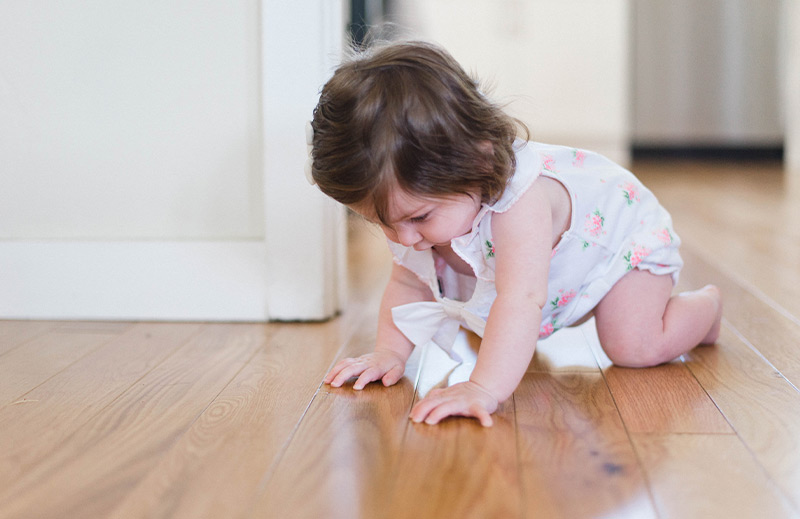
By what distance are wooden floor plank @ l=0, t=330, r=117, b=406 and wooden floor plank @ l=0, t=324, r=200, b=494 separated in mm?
15

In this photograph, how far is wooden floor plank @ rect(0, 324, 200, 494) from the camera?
2.49 feet

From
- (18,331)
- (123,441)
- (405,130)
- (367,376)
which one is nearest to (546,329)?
(367,376)

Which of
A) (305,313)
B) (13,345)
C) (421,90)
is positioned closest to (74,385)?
(13,345)

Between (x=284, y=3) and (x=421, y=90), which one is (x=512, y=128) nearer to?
(x=421, y=90)

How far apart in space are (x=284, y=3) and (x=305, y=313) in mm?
479

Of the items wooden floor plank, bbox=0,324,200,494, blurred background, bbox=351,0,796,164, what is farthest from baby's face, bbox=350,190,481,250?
blurred background, bbox=351,0,796,164

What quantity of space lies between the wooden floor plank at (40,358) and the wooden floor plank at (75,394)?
0.02 meters

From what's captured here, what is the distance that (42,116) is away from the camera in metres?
1.31

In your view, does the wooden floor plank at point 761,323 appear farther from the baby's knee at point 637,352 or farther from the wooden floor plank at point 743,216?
the baby's knee at point 637,352

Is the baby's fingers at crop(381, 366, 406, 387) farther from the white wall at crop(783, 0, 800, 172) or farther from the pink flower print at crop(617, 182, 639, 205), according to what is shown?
the white wall at crop(783, 0, 800, 172)

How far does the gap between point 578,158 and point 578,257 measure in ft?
0.45

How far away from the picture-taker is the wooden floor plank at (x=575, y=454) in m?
0.63

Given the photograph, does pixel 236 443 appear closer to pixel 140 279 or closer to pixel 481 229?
pixel 481 229

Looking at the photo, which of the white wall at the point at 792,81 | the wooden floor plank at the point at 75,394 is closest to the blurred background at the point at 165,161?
the wooden floor plank at the point at 75,394
